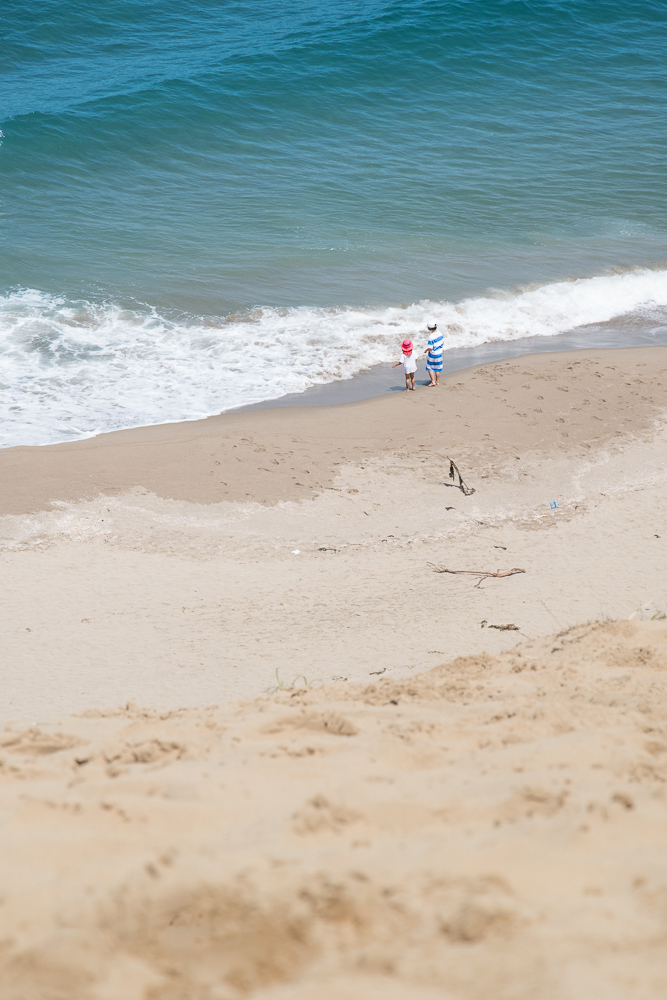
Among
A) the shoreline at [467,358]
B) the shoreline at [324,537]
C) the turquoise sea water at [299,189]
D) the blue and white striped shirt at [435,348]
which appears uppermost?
the turquoise sea water at [299,189]

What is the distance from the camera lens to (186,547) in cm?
779

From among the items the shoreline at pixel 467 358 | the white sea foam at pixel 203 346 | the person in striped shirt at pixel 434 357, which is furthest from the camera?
the person in striped shirt at pixel 434 357

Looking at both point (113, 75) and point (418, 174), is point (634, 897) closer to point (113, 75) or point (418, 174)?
point (418, 174)

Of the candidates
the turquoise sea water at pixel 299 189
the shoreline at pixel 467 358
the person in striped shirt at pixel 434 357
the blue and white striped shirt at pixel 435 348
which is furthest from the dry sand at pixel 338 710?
the turquoise sea water at pixel 299 189

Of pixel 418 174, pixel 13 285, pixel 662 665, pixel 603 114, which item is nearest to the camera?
pixel 662 665

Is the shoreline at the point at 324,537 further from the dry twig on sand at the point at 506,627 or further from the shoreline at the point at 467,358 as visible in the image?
the shoreline at the point at 467,358

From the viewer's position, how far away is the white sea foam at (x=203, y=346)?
11.1 metres

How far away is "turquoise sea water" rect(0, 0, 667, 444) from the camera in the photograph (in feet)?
42.6

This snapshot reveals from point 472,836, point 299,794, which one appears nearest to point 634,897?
point 472,836

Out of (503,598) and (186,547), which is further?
(186,547)

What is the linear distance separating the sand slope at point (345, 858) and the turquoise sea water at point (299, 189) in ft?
26.2

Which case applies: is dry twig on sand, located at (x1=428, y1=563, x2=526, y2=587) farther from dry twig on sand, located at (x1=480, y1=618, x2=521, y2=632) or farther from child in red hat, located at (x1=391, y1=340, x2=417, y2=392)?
child in red hat, located at (x1=391, y1=340, x2=417, y2=392)

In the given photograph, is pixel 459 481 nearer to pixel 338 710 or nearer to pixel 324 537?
pixel 324 537

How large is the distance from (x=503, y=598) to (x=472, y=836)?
4.04m
